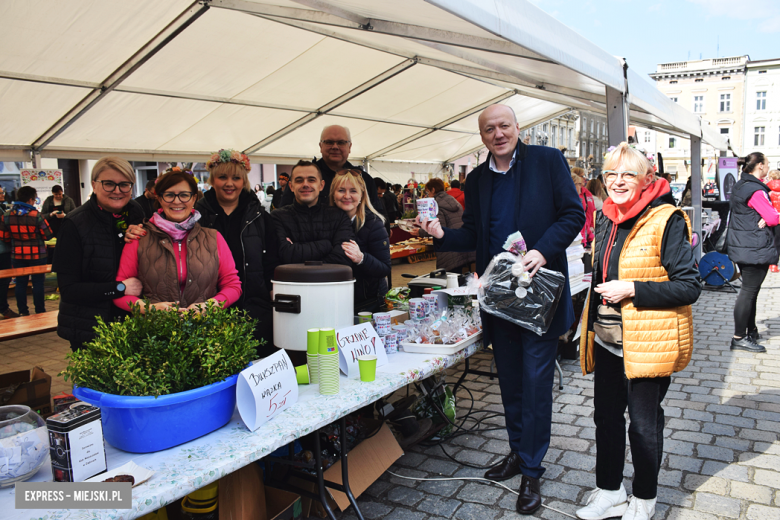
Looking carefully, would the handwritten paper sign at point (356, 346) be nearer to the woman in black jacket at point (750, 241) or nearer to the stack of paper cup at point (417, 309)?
the stack of paper cup at point (417, 309)

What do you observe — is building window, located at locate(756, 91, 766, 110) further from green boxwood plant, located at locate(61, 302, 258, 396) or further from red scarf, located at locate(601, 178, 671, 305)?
green boxwood plant, located at locate(61, 302, 258, 396)

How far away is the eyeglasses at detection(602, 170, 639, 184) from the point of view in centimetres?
208

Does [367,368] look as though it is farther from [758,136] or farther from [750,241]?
[758,136]

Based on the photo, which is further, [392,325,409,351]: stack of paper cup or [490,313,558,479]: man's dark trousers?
[392,325,409,351]: stack of paper cup

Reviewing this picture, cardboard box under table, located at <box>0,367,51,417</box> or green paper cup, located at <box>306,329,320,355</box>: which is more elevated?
green paper cup, located at <box>306,329,320,355</box>

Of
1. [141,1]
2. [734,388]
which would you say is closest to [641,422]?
[734,388]

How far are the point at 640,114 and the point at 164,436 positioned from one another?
20.7 feet

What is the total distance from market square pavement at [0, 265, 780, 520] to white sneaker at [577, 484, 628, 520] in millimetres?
107

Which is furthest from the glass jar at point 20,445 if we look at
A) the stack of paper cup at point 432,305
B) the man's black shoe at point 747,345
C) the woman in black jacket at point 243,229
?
the man's black shoe at point 747,345

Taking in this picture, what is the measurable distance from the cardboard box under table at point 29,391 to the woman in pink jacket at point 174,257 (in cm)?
73

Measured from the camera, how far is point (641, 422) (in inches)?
84.1

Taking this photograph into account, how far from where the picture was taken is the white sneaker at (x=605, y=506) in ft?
7.69

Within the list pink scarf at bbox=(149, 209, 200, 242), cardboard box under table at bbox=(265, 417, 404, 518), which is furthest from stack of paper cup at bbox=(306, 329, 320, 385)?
pink scarf at bbox=(149, 209, 200, 242)

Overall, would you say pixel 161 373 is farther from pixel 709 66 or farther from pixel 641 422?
pixel 709 66
